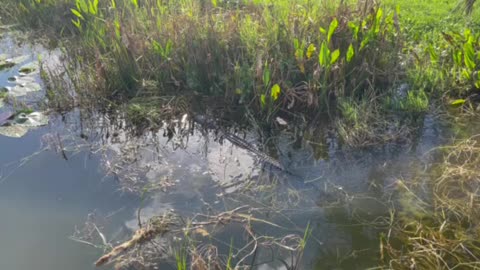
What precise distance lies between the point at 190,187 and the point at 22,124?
60.6 inches

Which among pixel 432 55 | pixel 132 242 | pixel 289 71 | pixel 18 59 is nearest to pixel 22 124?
pixel 18 59

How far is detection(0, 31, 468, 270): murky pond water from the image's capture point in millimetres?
2566

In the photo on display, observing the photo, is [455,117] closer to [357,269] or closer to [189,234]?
[357,269]

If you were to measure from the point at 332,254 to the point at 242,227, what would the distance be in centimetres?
49

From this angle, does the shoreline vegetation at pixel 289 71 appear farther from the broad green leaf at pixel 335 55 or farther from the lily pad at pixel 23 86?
the lily pad at pixel 23 86

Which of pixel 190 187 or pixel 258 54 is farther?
pixel 258 54

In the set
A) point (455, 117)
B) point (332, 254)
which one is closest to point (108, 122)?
point (332, 254)

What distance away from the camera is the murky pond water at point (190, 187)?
2.57 metres

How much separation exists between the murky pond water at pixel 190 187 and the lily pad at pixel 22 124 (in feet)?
0.14

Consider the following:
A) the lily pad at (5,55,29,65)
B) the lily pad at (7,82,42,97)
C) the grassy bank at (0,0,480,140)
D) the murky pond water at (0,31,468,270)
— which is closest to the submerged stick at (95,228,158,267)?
the murky pond water at (0,31,468,270)

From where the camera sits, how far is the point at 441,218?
104 inches

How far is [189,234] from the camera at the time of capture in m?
2.63

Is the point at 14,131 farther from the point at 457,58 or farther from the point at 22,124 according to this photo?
the point at 457,58

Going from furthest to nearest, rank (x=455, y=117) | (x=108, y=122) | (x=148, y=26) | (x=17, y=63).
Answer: (x=17, y=63) < (x=148, y=26) < (x=108, y=122) < (x=455, y=117)
